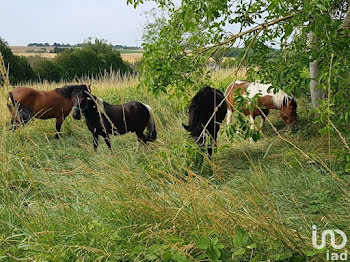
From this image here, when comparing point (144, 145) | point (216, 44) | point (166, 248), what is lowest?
point (144, 145)

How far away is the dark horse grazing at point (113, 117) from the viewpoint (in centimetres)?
491

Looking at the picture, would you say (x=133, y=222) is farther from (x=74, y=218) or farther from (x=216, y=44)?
(x=216, y=44)

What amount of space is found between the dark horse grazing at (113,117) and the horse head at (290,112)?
2.68 m

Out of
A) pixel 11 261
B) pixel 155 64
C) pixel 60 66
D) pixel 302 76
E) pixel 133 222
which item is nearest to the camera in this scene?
pixel 11 261

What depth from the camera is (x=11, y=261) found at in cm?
213

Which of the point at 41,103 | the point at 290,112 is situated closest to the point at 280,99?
the point at 290,112

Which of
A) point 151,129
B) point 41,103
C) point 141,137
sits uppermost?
point 41,103

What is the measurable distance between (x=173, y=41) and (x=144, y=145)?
2386mm

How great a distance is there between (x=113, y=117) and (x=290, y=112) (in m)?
3.49

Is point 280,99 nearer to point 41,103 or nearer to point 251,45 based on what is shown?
point 251,45

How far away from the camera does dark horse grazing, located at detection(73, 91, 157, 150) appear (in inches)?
193

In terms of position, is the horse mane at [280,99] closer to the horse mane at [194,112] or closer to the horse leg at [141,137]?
the horse mane at [194,112]

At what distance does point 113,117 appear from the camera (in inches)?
213

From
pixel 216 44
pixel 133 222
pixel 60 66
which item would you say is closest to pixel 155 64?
pixel 216 44
